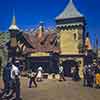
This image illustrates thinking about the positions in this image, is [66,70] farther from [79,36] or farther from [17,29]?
[17,29]

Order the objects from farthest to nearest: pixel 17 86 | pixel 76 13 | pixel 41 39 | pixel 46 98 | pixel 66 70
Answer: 1. pixel 41 39
2. pixel 76 13
3. pixel 66 70
4. pixel 46 98
5. pixel 17 86

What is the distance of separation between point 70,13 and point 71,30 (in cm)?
328

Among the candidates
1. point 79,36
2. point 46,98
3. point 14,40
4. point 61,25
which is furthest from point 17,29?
point 46,98

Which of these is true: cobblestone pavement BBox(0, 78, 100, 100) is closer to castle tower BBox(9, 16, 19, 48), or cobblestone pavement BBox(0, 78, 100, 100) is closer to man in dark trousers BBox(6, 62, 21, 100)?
man in dark trousers BBox(6, 62, 21, 100)

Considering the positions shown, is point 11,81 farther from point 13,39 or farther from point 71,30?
point 13,39

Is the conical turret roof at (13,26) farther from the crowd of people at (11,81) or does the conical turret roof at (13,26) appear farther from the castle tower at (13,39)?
the crowd of people at (11,81)

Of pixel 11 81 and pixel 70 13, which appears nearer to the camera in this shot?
pixel 11 81

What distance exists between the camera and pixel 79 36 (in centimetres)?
4316

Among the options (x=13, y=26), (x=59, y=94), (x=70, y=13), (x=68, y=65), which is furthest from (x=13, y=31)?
(x=59, y=94)

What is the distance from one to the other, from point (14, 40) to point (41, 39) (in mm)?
4670

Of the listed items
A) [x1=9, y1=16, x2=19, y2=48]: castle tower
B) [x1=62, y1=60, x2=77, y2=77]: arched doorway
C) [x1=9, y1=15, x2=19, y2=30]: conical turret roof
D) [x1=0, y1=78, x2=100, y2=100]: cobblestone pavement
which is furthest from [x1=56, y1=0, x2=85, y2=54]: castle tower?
[x1=0, y1=78, x2=100, y2=100]: cobblestone pavement

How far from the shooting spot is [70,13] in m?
45.7

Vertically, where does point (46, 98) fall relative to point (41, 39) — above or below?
below

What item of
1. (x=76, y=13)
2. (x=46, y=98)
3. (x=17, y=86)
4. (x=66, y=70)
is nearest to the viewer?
(x=17, y=86)
